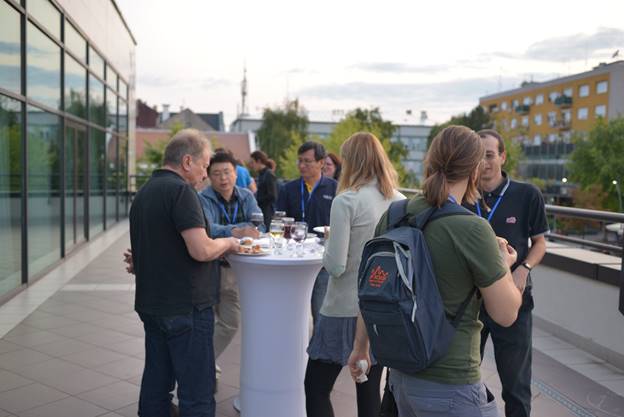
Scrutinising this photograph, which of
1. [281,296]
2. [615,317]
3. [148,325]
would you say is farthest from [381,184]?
[615,317]

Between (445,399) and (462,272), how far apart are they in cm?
42

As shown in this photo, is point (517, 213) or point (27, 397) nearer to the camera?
point (517, 213)

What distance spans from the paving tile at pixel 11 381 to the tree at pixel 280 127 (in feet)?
162

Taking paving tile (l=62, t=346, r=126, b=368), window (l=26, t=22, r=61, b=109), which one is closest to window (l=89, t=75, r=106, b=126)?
window (l=26, t=22, r=61, b=109)

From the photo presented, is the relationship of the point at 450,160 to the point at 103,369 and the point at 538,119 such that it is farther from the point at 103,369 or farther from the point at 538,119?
the point at 538,119

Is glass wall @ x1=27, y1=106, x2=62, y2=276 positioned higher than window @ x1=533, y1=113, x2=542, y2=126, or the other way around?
window @ x1=533, y1=113, x2=542, y2=126

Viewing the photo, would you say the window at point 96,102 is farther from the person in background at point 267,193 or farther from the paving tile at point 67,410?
the paving tile at point 67,410

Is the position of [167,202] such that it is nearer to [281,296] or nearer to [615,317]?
[281,296]

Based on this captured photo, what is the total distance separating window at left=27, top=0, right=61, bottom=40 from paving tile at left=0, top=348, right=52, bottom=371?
4.91 metres

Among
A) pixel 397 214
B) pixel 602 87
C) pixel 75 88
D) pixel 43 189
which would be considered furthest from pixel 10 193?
pixel 602 87

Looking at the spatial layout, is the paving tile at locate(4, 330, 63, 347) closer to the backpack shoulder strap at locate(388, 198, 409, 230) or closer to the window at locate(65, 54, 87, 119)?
the backpack shoulder strap at locate(388, 198, 409, 230)

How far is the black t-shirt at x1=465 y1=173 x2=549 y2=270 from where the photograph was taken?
348 centimetres

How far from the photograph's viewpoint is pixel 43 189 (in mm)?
9430

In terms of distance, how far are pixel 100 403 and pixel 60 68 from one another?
7555mm
